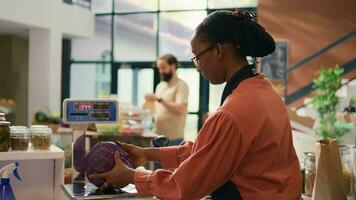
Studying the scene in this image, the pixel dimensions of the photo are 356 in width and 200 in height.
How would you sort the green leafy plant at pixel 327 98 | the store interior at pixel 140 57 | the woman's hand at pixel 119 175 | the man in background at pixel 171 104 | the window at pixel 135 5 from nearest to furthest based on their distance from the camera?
the woman's hand at pixel 119 175 < the man in background at pixel 171 104 < the green leafy plant at pixel 327 98 < the store interior at pixel 140 57 < the window at pixel 135 5

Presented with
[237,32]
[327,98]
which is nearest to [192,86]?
[327,98]

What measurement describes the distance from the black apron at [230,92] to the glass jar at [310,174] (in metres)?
0.82

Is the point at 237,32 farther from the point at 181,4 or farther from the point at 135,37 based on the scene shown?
the point at 135,37

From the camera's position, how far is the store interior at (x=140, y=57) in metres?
5.78

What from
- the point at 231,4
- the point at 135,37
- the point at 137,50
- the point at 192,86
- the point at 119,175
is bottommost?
the point at 119,175

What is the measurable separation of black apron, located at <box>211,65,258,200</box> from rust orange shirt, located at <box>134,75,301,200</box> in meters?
0.02

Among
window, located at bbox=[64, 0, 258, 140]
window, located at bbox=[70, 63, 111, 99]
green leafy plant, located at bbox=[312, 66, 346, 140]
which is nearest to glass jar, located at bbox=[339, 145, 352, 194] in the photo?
green leafy plant, located at bbox=[312, 66, 346, 140]

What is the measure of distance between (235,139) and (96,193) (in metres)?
0.53

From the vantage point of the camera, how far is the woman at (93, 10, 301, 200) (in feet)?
4.46

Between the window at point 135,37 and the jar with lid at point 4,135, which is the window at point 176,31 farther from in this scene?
the jar with lid at point 4,135

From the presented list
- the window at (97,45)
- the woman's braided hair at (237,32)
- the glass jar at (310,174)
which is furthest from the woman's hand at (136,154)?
the window at (97,45)

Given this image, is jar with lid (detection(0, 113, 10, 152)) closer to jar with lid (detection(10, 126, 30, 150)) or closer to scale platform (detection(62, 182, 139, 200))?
jar with lid (detection(10, 126, 30, 150))

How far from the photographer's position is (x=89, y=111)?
73.0 inches

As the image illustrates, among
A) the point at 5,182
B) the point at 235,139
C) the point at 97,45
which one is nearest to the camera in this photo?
the point at 235,139
